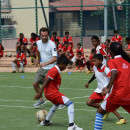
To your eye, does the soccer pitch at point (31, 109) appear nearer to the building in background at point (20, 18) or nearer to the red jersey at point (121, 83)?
the red jersey at point (121, 83)

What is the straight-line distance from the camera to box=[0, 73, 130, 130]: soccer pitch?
9078 mm

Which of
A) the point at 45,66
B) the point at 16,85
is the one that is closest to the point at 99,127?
the point at 45,66

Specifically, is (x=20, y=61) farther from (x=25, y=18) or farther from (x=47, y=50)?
(x=25, y=18)

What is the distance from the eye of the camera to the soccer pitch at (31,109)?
29.8 feet

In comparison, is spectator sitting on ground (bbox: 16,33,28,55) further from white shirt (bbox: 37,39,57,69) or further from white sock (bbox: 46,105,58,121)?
white sock (bbox: 46,105,58,121)

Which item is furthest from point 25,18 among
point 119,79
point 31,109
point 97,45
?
point 119,79

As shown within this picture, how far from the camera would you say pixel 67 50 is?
22.1 metres

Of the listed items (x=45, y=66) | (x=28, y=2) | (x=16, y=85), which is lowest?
(x=16, y=85)

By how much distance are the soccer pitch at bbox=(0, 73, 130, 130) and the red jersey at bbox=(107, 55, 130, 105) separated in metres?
1.75

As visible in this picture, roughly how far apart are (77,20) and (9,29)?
491 cm

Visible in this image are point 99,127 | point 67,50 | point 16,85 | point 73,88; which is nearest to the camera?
point 99,127

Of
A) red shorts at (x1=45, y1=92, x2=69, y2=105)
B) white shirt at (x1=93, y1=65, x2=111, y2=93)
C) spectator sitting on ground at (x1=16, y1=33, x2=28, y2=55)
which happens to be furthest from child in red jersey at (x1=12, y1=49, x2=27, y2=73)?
red shorts at (x1=45, y1=92, x2=69, y2=105)

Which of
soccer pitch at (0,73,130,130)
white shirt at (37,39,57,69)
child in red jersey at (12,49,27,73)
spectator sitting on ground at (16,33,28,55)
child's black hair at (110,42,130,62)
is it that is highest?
child's black hair at (110,42,130,62)

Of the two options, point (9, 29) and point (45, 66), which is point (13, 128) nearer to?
point (45, 66)
